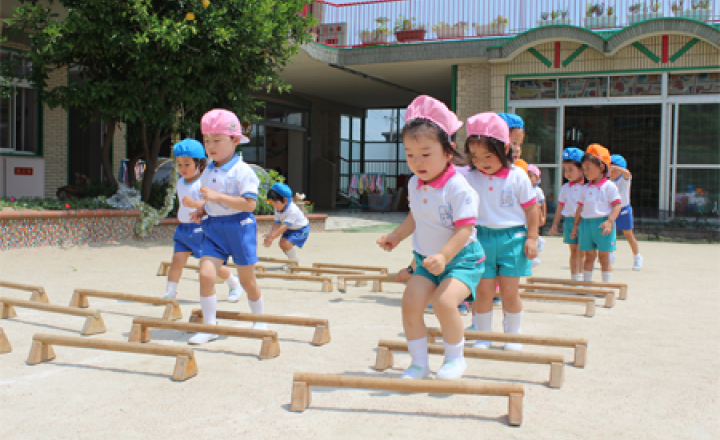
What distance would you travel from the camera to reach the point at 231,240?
4.72 m

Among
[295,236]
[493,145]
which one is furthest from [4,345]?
[295,236]

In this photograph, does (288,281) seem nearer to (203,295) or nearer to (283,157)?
(203,295)

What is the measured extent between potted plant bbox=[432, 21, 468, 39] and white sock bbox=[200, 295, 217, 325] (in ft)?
46.0

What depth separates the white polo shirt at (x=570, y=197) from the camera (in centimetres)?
754

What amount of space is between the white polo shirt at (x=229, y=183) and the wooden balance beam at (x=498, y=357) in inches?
62.7

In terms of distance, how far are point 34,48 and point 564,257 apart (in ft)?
34.1

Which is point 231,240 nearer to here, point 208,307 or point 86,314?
point 208,307

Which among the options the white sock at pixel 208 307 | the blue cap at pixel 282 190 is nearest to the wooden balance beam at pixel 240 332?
the white sock at pixel 208 307

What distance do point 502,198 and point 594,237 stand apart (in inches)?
139

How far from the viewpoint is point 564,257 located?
37.5ft

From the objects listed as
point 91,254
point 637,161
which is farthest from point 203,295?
point 637,161

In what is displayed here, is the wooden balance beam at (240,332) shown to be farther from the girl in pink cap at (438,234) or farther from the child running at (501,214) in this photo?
the child running at (501,214)

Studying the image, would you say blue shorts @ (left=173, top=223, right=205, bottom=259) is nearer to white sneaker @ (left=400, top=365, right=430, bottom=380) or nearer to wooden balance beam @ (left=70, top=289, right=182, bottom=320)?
wooden balance beam @ (left=70, top=289, right=182, bottom=320)

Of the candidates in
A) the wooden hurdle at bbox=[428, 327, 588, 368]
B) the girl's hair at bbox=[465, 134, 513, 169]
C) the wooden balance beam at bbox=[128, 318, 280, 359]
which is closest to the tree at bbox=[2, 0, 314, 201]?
the wooden balance beam at bbox=[128, 318, 280, 359]
